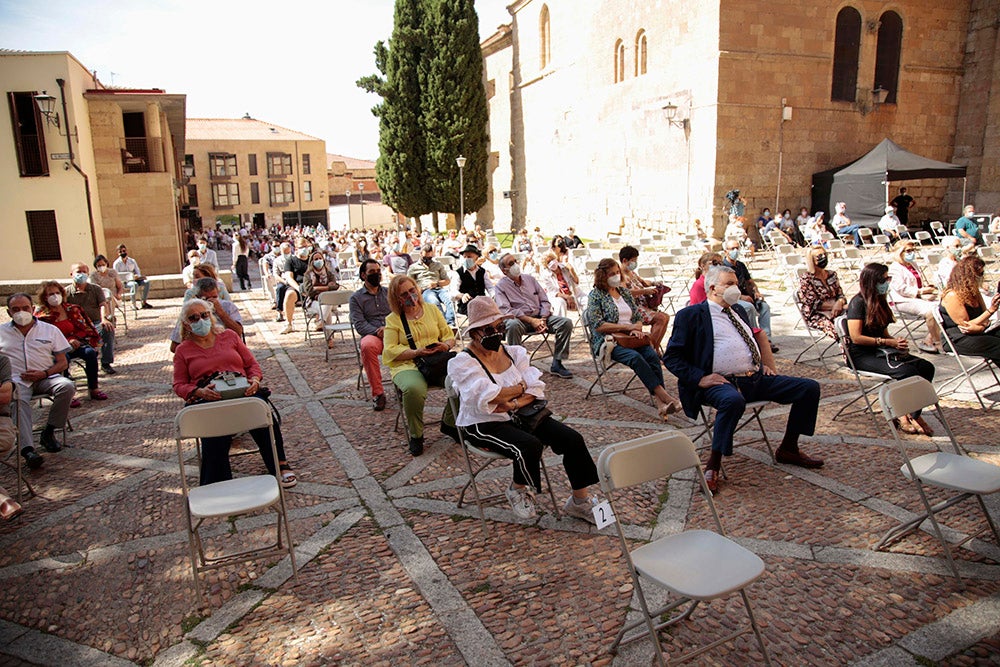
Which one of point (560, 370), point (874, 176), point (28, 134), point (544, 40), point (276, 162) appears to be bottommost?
point (560, 370)

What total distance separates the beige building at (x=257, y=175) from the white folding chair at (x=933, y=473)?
57.0 m

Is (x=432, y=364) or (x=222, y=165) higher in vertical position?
(x=222, y=165)

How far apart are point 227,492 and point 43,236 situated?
18050mm

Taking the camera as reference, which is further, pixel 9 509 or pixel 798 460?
pixel 798 460

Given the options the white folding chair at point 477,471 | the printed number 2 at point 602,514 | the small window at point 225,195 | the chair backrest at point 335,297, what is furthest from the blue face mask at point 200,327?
the small window at point 225,195

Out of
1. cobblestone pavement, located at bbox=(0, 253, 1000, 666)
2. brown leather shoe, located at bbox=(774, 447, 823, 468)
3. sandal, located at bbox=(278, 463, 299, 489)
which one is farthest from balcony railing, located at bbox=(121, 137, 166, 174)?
brown leather shoe, located at bbox=(774, 447, 823, 468)

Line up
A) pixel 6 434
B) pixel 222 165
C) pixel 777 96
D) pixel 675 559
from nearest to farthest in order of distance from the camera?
pixel 675 559 → pixel 6 434 → pixel 777 96 → pixel 222 165

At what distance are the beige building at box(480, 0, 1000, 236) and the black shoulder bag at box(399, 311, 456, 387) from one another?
1518 cm

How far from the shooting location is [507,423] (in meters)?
3.98

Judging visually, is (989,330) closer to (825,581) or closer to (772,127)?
(825,581)

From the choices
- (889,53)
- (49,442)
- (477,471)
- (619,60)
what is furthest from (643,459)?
(619,60)

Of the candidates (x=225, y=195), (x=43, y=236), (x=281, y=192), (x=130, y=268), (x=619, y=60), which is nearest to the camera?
(x=130, y=268)

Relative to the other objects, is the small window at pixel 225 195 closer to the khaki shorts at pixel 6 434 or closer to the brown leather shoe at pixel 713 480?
the khaki shorts at pixel 6 434

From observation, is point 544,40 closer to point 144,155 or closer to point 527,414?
point 144,155
